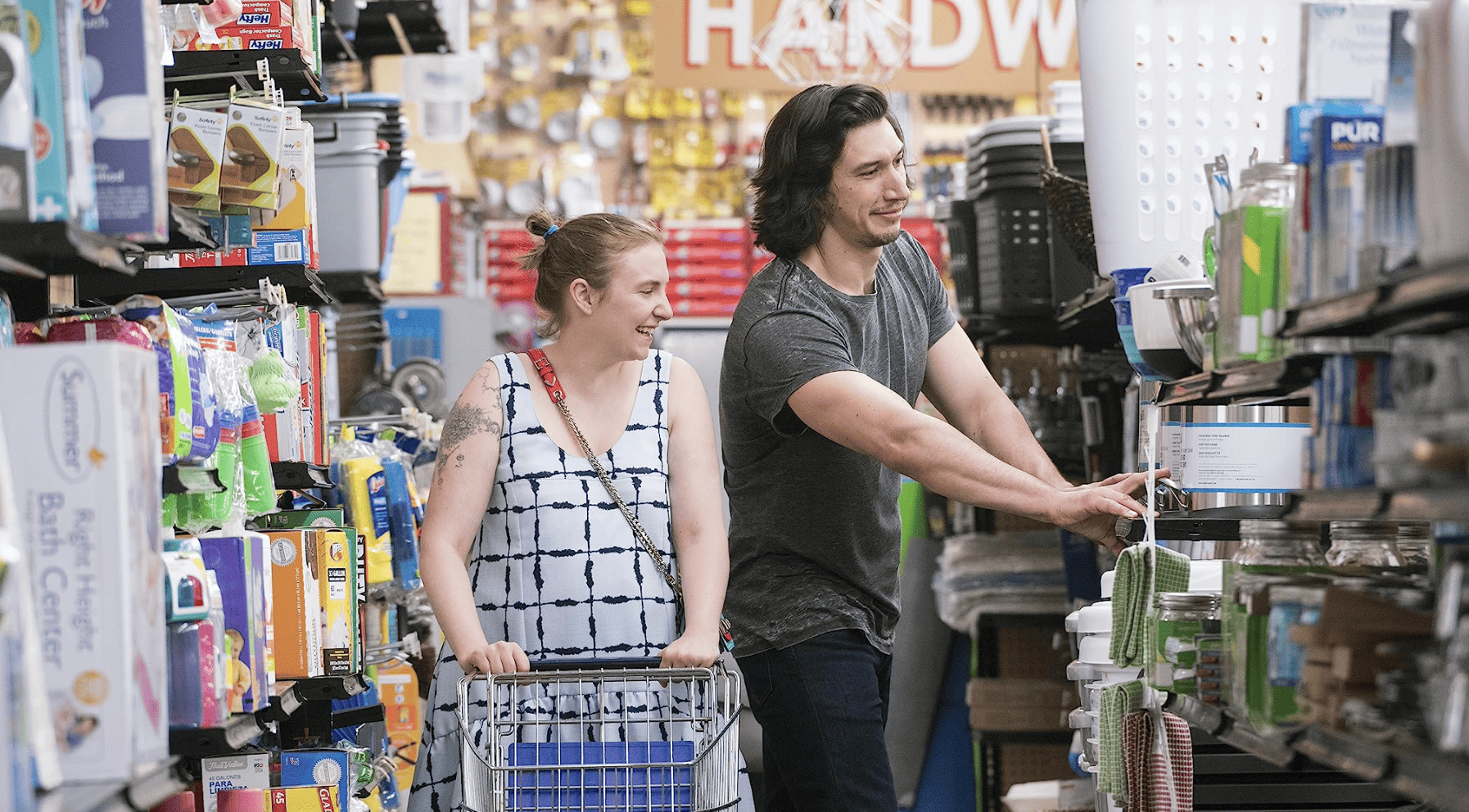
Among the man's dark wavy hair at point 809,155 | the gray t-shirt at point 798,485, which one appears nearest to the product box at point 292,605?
the gray t-shirt at point 798,485

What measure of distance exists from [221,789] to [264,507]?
0.47 metres

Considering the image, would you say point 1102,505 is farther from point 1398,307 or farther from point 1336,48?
point 1336,48

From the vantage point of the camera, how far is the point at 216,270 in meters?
2.83

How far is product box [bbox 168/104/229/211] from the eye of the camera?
7.43 feet

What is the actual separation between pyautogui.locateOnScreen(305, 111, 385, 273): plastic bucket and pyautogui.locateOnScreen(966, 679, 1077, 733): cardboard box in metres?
1.96

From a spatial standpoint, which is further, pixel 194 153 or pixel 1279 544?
pixel 194 153

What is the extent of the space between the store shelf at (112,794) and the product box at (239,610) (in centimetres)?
44

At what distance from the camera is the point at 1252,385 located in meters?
1.72

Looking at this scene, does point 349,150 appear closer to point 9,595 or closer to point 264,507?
point 264,507

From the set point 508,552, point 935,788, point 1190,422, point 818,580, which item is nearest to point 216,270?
point 508,552

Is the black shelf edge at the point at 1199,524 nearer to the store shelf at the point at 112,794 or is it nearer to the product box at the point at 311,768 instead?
the store shelf at the point at 112,794

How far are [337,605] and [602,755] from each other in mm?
786

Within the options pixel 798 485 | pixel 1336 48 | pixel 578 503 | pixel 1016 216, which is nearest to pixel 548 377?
pixel 578 503

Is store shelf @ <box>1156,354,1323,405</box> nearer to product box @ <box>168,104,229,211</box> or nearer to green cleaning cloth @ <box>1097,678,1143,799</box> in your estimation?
green cleaning cloth @ <box>1097,678,1143,799</box>
